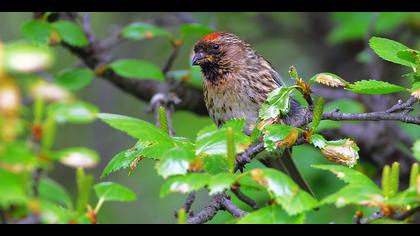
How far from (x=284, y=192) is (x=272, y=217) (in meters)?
0.10

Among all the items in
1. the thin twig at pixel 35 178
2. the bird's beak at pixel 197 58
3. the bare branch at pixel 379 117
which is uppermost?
the thin twig at pixel 35 178

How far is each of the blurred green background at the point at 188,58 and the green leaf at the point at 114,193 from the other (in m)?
3.99

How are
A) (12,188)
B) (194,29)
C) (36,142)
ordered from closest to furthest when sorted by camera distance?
1. (12,188)
2. (36,142)
3. (194,29)

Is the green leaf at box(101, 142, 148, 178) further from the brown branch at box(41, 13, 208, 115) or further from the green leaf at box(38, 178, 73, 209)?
the brown branch at box(41, 13, 208, 115)

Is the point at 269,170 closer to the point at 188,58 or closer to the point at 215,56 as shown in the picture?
the point at 215,56

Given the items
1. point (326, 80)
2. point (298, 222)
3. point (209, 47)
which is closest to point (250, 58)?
point (209, 47)

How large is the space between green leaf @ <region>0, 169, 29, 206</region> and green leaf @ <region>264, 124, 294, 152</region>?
135 centimetres

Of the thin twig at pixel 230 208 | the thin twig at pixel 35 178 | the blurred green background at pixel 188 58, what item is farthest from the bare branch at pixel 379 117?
the blurred green background at pixel 188 58

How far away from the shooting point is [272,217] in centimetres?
250

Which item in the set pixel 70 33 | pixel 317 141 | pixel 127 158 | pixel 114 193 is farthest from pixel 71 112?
pixel 70 33

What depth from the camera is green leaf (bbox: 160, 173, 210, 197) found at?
8.12ft

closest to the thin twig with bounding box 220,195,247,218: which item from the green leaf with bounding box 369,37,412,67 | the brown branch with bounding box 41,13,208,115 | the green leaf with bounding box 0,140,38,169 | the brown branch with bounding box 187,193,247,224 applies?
the brown branch with bounding box 187,193,247,224

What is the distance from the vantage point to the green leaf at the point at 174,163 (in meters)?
2.57

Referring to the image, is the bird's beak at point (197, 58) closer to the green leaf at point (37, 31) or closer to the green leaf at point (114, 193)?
the green leaf at point (37, 31)
